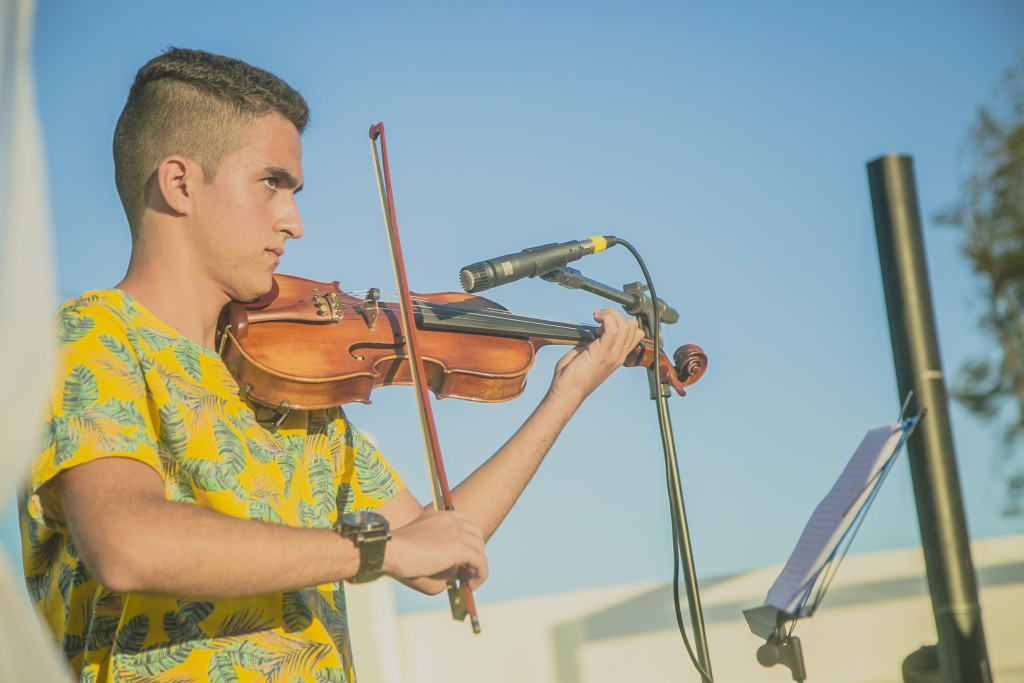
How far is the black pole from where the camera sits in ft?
6.36

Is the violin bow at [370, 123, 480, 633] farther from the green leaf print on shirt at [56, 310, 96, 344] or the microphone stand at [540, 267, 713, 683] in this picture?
the green leaf print on shirt at [56, 310, 96, 344]

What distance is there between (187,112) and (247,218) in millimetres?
265

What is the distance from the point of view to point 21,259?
861 millimetres

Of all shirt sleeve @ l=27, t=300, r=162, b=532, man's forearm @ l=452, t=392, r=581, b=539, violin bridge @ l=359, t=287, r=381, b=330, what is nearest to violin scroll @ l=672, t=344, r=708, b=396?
man's forearm @ l=452, t=392, r=581, b=539

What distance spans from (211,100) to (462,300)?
2.76ft

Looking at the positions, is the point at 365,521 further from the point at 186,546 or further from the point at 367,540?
the point at 186,546

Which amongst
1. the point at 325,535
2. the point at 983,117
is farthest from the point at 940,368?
the point at 983,117

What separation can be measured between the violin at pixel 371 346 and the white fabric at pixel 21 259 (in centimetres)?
81

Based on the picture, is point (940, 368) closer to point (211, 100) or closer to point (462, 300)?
point (462, 300)

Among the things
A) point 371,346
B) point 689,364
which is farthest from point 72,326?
point 689,364

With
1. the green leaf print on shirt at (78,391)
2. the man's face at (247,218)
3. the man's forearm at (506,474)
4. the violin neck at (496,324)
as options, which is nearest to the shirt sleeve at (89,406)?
the green leaf print on shirt at (78,391)

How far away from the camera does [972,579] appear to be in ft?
6.52

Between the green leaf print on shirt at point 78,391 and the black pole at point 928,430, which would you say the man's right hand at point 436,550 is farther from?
the black pole at point 928,430

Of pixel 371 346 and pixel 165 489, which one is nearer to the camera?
pixel 165 489
